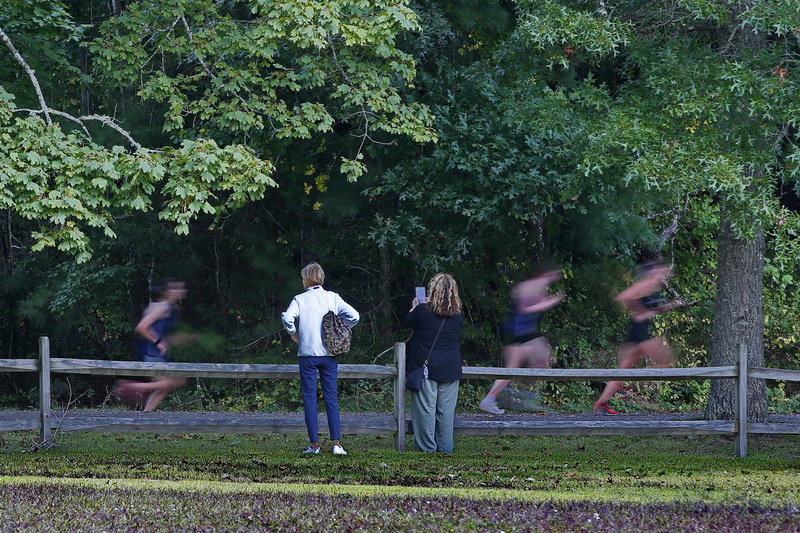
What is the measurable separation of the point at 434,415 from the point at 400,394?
0.45m

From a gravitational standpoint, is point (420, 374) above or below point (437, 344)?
below

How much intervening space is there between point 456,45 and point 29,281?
10.8 meters

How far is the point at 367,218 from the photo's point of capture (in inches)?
683

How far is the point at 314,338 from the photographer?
941 cm

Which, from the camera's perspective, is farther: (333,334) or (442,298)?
(442,298)

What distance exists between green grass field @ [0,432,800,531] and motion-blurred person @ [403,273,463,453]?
0.38 m

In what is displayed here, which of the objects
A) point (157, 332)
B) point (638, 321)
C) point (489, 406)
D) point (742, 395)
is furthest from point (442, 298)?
point (157, 332)

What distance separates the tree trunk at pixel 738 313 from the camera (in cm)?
1223

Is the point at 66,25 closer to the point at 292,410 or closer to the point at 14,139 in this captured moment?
the point at 14,139

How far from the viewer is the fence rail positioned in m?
9.96

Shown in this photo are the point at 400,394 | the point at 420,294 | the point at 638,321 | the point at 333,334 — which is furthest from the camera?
the point at 638,321

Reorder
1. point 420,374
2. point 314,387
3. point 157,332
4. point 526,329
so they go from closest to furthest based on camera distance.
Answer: point 314,387 → point 420,374 → point 526,329 → point 157,332

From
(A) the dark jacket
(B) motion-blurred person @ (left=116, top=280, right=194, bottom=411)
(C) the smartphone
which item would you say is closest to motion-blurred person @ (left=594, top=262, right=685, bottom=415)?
(A) the dark jacket

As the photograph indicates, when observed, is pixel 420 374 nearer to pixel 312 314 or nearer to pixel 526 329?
pixel 312 314
